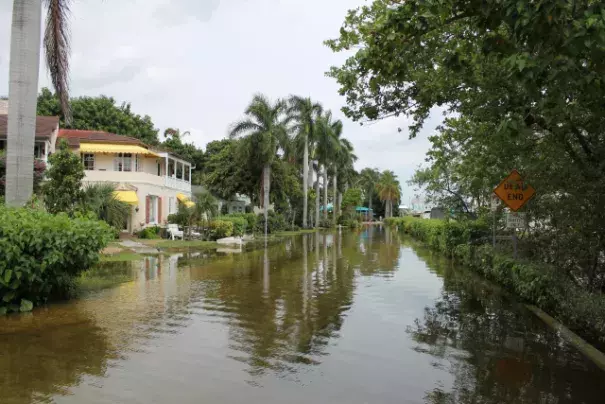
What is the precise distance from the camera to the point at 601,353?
269 inches

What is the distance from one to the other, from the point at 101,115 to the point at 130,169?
59.0ft

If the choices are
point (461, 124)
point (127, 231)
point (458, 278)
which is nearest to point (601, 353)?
point (461, 124)

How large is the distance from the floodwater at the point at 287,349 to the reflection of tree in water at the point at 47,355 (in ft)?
0.05

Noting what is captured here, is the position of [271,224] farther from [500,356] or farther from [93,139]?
[500,356]

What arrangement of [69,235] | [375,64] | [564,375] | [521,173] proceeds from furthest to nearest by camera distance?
[521,173], [69,235], [375,64], [564,375]

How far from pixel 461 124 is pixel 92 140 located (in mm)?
25094

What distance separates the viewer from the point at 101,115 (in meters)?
46.8

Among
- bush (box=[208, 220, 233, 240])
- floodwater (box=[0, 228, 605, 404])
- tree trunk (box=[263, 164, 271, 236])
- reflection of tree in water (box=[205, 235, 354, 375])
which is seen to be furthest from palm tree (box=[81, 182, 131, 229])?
tree trunk (box=[263, 164, 271, 236])

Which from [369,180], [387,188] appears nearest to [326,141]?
[387,188]

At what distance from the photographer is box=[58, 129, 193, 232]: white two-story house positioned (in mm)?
30250

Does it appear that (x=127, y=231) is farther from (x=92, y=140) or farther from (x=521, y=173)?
(x=521, y=173)

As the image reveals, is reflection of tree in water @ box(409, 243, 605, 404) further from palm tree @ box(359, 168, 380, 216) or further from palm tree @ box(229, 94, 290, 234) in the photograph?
palm tree @ box(359, 168, 380, 216)

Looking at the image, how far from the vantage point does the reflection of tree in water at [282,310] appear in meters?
6.69

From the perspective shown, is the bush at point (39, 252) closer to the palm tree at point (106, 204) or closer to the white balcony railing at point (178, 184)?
the palm tree at point (106, 204)
